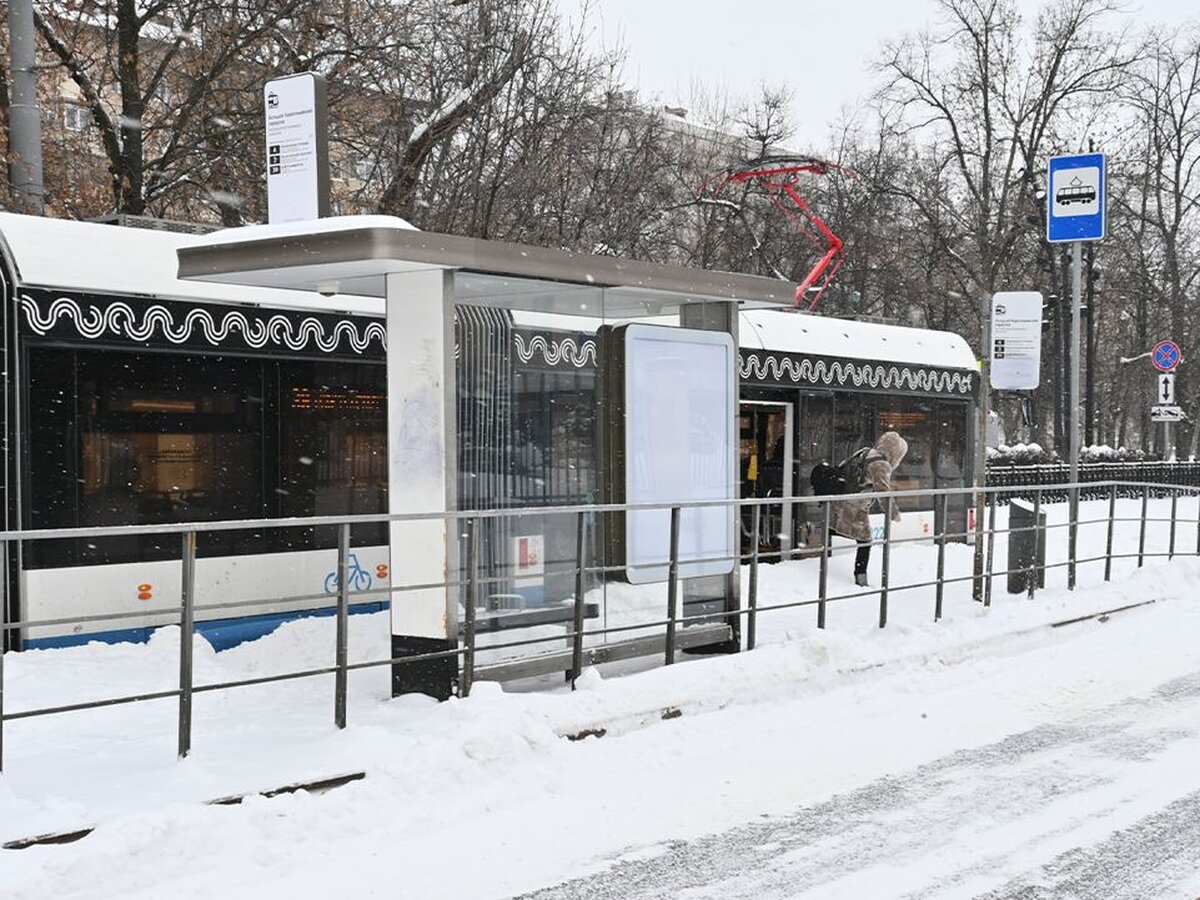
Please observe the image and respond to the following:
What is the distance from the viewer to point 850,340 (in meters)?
17.9

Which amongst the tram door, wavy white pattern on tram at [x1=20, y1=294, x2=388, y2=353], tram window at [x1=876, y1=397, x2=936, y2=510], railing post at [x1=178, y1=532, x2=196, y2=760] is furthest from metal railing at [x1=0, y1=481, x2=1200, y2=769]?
tram window at [x1=876, y1=397, x2=936, y2=510]

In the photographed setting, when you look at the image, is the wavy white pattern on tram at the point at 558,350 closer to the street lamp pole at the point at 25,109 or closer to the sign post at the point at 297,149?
the sign post at the point at 297,149

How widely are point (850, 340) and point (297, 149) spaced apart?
403 inches

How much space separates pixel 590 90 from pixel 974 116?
22.4 m

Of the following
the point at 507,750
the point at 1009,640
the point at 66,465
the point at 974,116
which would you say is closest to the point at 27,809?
the point at 507,750

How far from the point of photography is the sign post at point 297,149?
880 centimetres

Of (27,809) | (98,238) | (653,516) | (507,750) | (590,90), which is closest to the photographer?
(27,809)

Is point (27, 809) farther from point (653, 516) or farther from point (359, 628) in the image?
point (359, 628)

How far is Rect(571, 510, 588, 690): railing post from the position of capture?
862 centimetres

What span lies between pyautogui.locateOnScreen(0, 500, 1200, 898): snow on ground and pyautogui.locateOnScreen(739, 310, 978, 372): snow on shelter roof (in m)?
5.34

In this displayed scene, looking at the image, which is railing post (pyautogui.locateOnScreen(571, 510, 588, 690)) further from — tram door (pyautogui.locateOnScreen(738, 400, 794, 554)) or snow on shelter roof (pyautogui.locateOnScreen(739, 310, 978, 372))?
tram door (pyautogui.locateOnScreen(738, 400, 794, 554))

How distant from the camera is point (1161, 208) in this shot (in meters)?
46.7

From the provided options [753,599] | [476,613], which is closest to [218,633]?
[476,613]

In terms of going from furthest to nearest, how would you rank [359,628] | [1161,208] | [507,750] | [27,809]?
[1161,208]
[359,628]
[507,750]
[27,809]
